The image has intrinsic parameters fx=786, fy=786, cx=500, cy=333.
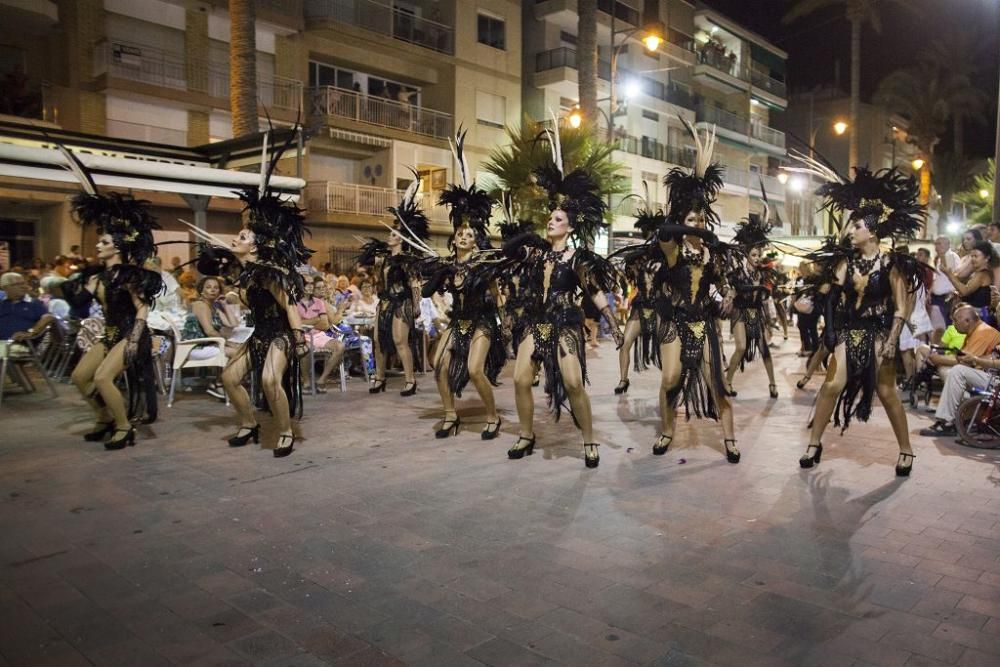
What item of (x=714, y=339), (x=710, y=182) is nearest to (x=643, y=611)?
(x=714, y=339)

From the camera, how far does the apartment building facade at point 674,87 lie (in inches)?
1303

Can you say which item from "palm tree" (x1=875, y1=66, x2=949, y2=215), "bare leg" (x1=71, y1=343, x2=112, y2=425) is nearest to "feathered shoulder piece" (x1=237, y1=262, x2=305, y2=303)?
"bare leg" (x1=71, y1=343, x2=112, y2=425)

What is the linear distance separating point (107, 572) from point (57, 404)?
5.91 meters

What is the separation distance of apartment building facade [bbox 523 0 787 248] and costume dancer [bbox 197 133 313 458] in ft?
77.9

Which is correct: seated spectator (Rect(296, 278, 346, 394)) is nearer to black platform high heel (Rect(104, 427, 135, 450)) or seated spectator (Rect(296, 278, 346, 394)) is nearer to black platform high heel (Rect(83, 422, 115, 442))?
black platform high heel (Rect(83, 422, 115, 442))

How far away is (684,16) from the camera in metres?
40.2

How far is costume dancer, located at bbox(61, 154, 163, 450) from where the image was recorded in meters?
6.85

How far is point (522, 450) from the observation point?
6.79 meters

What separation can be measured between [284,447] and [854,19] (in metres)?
33.9

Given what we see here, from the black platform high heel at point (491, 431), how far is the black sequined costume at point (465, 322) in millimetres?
439

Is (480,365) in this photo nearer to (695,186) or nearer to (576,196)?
(576,196)

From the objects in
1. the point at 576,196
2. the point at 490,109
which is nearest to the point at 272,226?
the point at 576,196

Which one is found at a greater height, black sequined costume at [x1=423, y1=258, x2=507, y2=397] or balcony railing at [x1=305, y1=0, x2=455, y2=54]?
balcony railing at [x1=305, y1=0, x2=455, y2=54]

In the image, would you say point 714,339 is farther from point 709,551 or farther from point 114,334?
point 114,334
